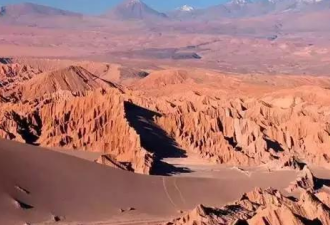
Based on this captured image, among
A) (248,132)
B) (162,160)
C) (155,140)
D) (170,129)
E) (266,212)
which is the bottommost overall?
(162,160)

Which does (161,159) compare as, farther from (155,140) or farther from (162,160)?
(155,140)

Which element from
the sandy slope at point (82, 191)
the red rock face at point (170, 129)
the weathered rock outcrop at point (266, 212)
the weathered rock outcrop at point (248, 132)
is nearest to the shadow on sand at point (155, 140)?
the red rock face at point (170, 129)

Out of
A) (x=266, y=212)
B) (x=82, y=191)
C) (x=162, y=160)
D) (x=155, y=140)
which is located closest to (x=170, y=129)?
(x=155, y=140)

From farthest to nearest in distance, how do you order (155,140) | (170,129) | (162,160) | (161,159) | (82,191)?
1. (170,129)
2. (155,140)
3. (161,159)
4. (162,160)
5. (82,191)

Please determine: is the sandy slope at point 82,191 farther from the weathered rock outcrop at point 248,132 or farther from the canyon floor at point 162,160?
the weathered rock outcrop at point 248,132

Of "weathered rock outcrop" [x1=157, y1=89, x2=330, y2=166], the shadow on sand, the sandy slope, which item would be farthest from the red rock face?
the sandy slope
